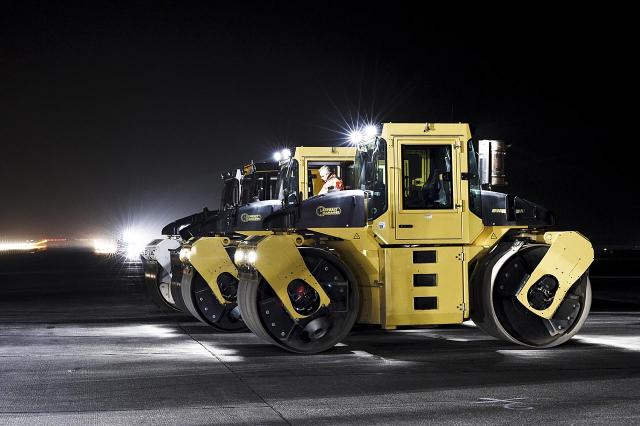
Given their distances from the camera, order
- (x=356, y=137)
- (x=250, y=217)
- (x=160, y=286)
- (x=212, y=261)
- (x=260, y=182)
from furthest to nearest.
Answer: (x=160, y=286) < (x=260, y=182) < (x=250, y=217) < (x=212, y=261) < (x=356, y=137)

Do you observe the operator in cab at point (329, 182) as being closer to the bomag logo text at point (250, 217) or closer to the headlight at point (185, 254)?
the bomag logo text at point (250, 217)

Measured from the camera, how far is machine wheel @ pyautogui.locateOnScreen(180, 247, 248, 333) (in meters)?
17.5

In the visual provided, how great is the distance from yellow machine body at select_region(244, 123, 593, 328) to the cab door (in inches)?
0.5

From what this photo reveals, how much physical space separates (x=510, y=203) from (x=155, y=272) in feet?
27.7

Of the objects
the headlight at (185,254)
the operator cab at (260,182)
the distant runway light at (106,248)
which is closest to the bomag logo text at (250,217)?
the operator cab at (260,182)

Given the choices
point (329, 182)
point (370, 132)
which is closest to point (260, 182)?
point (329, 182)

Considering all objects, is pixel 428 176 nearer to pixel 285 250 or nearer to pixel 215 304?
pixel 285 250

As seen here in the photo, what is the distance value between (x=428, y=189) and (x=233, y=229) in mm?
5944

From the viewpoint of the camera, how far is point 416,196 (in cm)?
1470

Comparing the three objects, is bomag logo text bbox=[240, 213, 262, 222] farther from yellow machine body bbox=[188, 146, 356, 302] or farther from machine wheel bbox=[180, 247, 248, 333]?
machine wheel bbox=[180, 247, 248, 333]

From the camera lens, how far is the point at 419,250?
48.0 ft

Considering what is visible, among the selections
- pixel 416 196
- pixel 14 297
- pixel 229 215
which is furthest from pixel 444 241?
pixel 14 297

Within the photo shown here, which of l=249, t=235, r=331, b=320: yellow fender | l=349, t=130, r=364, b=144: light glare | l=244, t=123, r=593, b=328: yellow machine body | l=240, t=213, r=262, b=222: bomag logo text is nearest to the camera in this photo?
l=249, t=235, r=331, b=320: yellow fender

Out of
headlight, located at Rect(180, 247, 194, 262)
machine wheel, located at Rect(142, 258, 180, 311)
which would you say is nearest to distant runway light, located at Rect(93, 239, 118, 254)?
machine wheel, located at Rect(142, 258, 180, 311)
